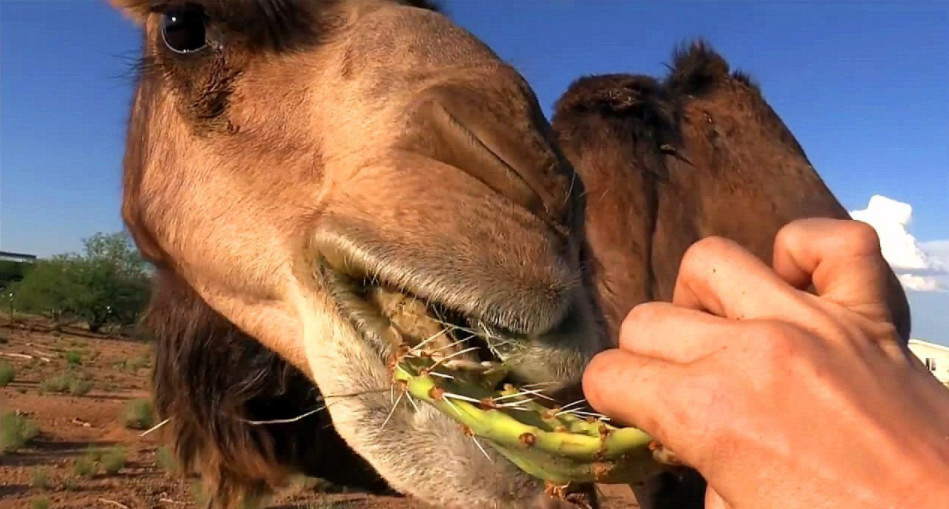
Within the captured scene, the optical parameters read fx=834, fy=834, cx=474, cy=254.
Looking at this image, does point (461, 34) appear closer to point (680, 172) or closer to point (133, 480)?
point (680, 172)

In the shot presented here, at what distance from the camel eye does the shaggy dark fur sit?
0.94m

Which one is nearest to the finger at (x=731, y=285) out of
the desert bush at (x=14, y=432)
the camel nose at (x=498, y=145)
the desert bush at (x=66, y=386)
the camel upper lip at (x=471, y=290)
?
the camel upper lip at (x=471, y=290)

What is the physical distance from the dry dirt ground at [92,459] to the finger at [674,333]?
3.94 meters

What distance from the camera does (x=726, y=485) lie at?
1.18 metres

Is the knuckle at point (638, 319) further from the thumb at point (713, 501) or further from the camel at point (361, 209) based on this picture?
the camel at point (361, 209)

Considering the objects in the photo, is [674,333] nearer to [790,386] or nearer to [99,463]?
[790,386]

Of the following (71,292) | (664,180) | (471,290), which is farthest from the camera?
(71,292)

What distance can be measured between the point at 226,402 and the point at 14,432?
10943mm

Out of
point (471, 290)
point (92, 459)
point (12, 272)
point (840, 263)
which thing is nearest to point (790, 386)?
point (840, 263)

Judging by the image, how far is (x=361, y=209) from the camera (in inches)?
82.2

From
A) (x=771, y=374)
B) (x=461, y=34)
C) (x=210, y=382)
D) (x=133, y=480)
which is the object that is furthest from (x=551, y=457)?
(x=133, y=480)

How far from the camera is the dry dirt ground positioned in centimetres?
1004

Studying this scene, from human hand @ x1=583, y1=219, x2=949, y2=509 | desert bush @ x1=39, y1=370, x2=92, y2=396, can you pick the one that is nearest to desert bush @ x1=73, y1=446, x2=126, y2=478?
desert bush @ x1=39, y1=370, x2=92, y2=396

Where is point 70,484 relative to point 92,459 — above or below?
below
